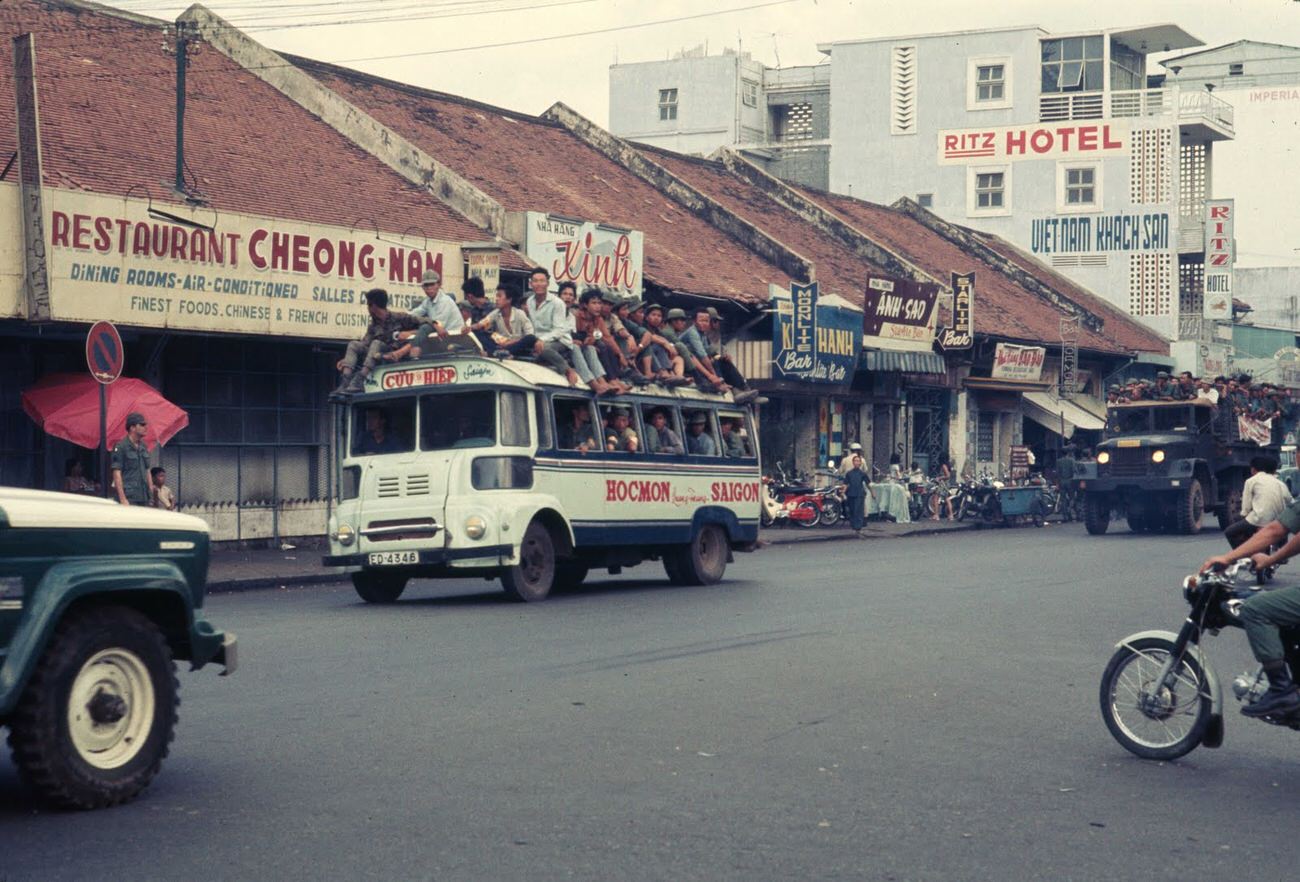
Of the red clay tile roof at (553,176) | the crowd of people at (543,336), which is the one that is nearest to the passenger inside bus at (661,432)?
the crowd of people at (543,336)

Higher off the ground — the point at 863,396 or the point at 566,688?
the point at 863,396

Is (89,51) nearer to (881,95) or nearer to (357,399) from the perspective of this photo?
(357,399)

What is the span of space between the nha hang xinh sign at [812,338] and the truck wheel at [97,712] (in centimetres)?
2888

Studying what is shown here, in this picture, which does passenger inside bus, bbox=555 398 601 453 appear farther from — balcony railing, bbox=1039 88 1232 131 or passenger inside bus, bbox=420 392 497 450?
balcony railing, bbox=1039 88 1232 131

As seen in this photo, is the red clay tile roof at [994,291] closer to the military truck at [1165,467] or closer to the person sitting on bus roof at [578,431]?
the military truck at [1165,467]

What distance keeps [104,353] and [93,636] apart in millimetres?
12291

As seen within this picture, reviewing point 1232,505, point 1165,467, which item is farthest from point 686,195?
point 1232,505

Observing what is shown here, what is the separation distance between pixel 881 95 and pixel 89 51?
40450 mm

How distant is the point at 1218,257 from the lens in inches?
2368

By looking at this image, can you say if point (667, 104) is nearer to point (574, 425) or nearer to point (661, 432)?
point (661, 432)

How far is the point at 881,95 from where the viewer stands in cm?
6347

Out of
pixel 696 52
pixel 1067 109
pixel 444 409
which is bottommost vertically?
pixel 444 409

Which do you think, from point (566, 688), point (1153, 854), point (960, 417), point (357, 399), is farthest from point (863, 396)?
point (1153, 854)

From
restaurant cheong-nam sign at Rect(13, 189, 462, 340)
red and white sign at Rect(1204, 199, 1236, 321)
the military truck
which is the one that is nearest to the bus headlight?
restaurant cheong-nam sign at Rect(13, 189, 462, 340)
